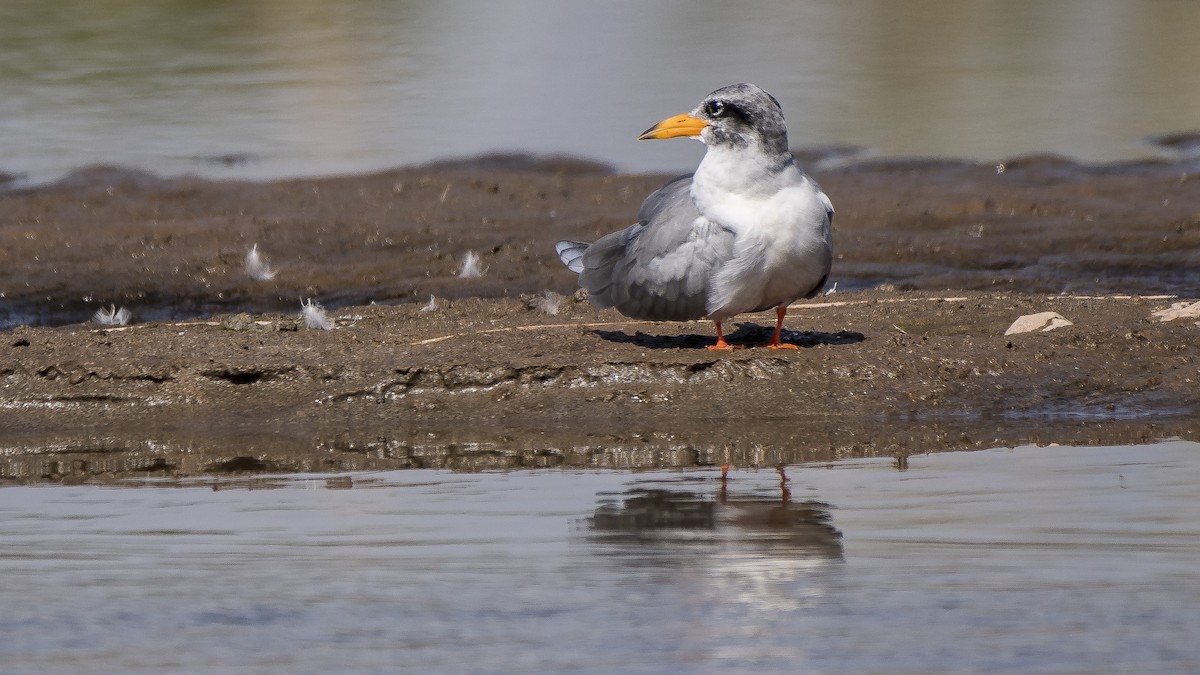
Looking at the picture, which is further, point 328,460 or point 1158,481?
point 328,460

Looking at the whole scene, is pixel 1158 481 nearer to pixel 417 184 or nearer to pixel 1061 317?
pixel 1061 317

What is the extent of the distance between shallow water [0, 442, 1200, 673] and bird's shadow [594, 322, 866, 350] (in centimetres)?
162

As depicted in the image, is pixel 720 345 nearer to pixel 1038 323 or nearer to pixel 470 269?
pixel 1038 323

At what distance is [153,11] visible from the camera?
1014 inches

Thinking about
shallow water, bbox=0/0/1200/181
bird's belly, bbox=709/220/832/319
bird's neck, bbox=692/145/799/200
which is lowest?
bird's belly, bbox=709/220/832/319

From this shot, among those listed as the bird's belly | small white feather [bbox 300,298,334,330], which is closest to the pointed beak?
the bird's belly

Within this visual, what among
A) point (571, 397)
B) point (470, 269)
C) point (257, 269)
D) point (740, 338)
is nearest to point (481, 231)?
point (470, 269)

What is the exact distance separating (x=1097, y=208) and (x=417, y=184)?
4617 millimetres

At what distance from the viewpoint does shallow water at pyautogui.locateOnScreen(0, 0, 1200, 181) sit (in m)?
15.4

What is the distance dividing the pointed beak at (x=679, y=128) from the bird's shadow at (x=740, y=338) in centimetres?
89

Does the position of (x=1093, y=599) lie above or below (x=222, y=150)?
below

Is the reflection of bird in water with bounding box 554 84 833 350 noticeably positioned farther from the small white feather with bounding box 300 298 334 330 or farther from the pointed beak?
the small white feather with bounding box 300 298 334 330

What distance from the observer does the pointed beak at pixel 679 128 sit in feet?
21.5

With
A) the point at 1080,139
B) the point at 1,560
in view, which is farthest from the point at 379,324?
the point at 1080,139
